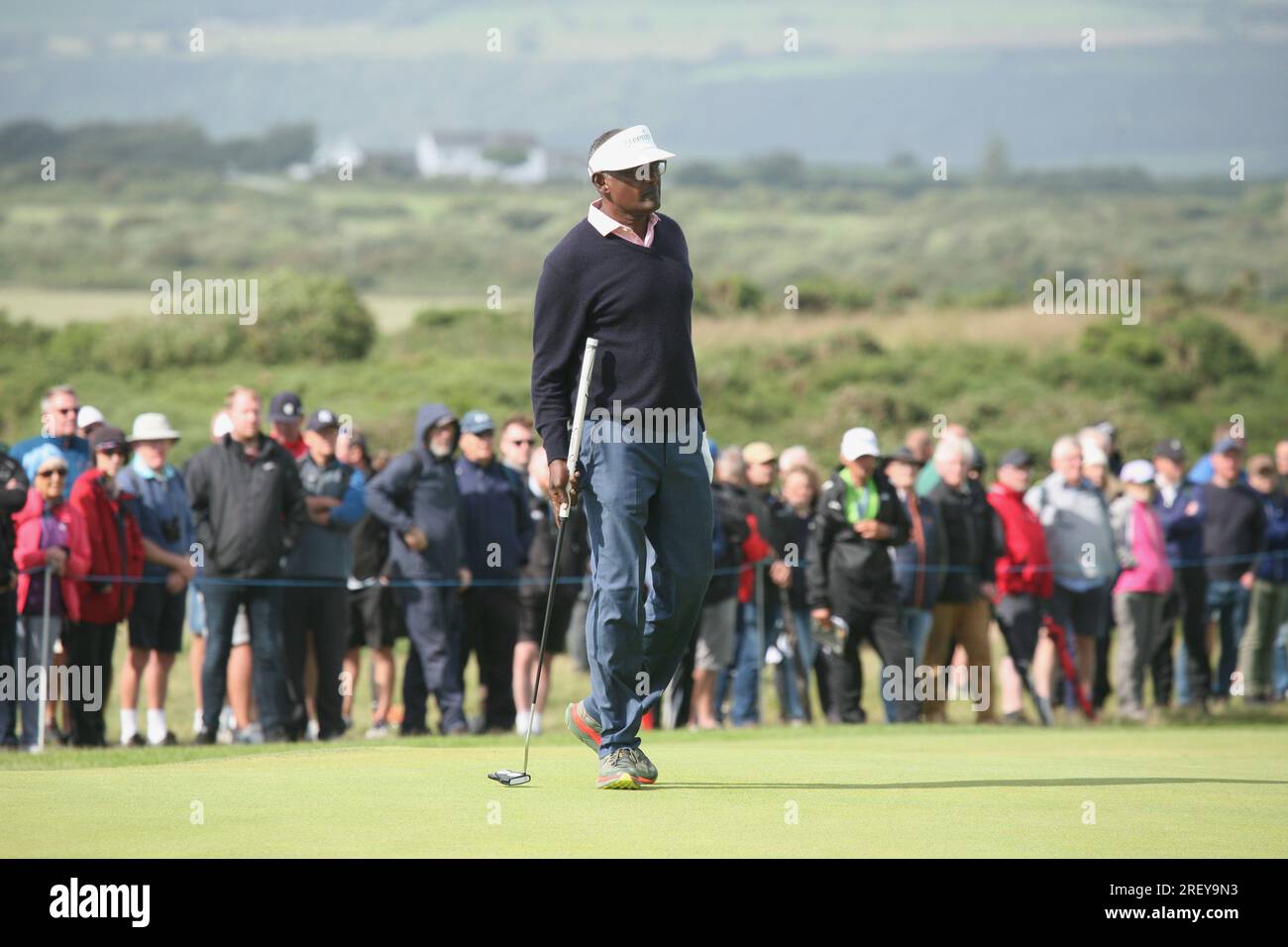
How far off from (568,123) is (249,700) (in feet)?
547

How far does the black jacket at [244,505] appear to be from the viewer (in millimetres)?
13703

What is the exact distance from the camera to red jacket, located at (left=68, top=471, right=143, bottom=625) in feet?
A: 43.8

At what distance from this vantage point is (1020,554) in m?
16.5

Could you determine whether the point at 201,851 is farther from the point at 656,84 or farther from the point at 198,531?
the point at 656,84

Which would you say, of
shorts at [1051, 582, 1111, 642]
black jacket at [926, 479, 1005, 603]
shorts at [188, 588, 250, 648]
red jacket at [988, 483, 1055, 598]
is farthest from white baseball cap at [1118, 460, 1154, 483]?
shorts at [188, 588, 250, 648]

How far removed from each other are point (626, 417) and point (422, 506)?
7059 mm

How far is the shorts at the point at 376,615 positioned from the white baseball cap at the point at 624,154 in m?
7.72

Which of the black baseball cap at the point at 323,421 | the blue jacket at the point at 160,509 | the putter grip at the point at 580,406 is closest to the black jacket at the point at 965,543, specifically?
the black baseball cap at the point at 323,421

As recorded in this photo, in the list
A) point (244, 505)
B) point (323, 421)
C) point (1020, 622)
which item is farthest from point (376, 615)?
point (1020, 622)

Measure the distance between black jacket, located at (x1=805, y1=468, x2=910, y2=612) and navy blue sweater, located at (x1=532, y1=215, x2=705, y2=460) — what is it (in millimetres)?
7288

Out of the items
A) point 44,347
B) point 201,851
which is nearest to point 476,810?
point 201,851

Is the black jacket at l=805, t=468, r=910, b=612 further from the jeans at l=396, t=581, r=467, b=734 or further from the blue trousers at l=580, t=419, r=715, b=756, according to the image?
the blue trousers at l=580, t=419, r=715, b=756
